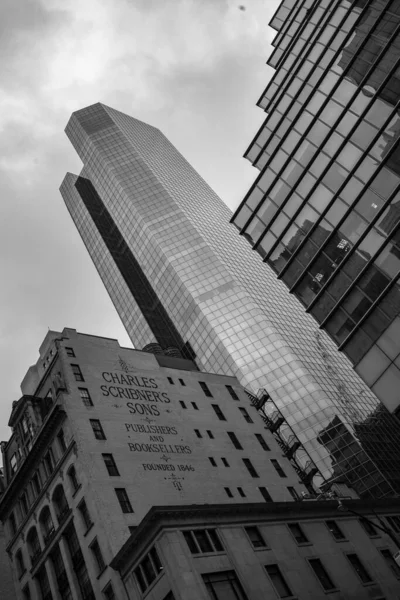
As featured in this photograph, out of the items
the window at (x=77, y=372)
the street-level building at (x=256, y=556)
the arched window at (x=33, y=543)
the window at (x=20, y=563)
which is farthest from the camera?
the window at (x=77, y=372)

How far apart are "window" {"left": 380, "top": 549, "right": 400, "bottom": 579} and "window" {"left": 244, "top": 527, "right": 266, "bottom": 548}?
10990 mm

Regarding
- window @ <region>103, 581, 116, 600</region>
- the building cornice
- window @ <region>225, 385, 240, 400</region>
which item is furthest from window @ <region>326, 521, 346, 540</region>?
window @ <region>225, 385, 240, 400</region>

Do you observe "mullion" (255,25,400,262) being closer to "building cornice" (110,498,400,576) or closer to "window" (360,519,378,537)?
"building cornice" (110,498,400,576)

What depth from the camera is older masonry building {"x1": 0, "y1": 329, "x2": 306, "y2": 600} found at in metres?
43.3

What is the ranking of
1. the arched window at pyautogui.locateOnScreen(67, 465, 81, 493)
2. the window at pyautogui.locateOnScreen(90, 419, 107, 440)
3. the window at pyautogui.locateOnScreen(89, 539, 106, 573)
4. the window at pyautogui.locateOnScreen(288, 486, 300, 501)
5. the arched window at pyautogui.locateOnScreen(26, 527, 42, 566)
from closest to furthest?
the window at pyautogui.locateOnScreen(89, 539, 106, 573)
the arched window at pyautogui.locateOnScreen(67, 465, 81, 493)
the window at pyautogui.locateOnScreen(90, 419, 107, 440)
the arched window at pyautogui.locateOnScreen(26, 527, 42, 566)
the window at pyautogui.locateOnScreen(288, 486, 300, 501)

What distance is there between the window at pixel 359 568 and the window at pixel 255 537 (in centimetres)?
796

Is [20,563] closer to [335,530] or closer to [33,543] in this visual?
[33,543]

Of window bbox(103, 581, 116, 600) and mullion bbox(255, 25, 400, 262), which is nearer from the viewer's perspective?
mullion bbox(255, 25, 400, 262)

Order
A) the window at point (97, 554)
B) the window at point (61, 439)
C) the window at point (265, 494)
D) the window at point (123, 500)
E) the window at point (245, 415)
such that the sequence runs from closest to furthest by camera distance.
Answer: the window at point (97, 554), the window at point (123, 500), the window at point (61, 439), the window at point (265, 494), the window at point (245, 415)

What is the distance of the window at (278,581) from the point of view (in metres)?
37.4

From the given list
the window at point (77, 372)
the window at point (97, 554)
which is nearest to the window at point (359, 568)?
the window at point (97, 554)

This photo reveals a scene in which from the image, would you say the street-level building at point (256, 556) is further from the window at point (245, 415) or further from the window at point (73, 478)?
the window at point (245, 415)

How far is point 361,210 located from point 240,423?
33952 mm

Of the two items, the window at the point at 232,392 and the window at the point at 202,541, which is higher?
→ the window at the point at 232,392
